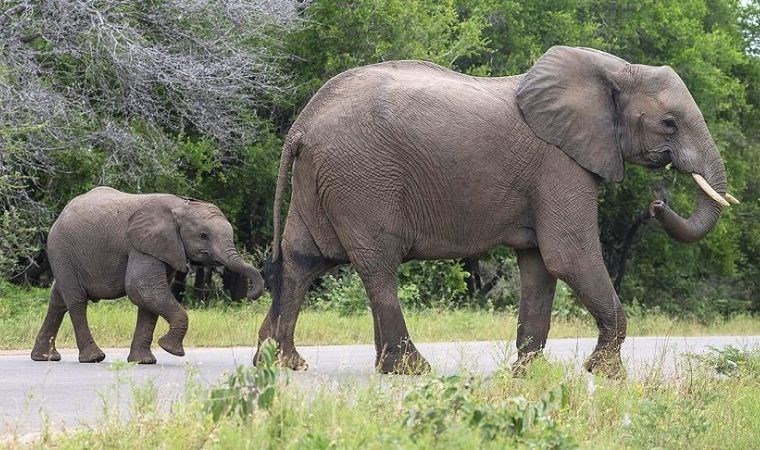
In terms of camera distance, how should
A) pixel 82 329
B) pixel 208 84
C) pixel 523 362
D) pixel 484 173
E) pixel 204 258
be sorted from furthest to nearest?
pixel 208 84
pixel 204 258
pixel 82 329
pixel 484 173
pixel 523 362

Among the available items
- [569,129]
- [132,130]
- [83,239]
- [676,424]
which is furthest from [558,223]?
[132,130]

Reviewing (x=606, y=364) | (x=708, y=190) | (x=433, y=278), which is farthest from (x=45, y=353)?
(x=433, y=278)

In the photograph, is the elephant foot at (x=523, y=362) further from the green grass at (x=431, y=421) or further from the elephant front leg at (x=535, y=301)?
the green grass at (x=431, y=421)

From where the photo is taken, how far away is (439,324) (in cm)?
1978

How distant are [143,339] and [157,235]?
97 centimetres

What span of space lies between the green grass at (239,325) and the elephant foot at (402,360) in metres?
2.67

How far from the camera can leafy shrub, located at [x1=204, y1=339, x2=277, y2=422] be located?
678 centimetres

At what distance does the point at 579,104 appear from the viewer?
38.7ft

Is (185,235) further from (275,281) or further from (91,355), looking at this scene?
(275,281)

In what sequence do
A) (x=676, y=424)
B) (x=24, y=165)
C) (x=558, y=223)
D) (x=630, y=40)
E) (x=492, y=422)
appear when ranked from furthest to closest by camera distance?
(x=630, y=40) < (x=24, y=165) < (x=558, y=223) < (x=676, y=424) < (x=492, y=422)

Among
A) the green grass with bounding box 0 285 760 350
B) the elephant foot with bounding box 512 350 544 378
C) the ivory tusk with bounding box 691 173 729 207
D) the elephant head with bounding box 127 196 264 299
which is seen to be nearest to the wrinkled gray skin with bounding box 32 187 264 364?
the elephant head with bounding box 127 196 264 299

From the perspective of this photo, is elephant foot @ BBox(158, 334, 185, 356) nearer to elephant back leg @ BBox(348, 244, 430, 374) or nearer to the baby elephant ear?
the baby elephant ear

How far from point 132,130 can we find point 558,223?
43.1 ft

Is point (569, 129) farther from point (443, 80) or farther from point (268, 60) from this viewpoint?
point (268, 60)
